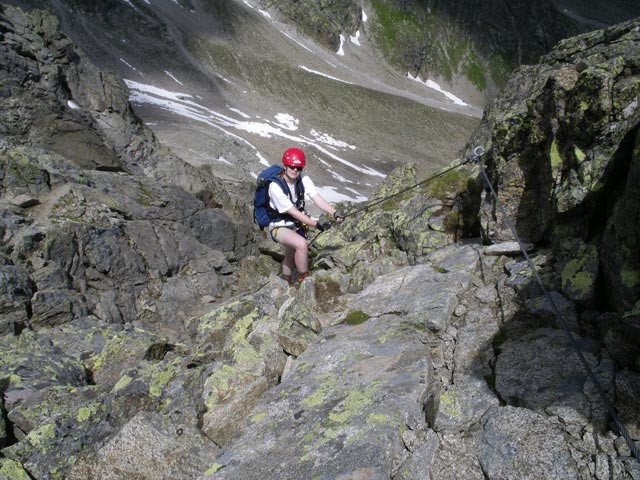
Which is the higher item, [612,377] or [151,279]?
[612,377]

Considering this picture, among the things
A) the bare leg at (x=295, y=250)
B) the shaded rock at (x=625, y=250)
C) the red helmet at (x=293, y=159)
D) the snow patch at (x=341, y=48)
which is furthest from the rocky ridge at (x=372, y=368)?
the snow patch at (x=341, y=48)

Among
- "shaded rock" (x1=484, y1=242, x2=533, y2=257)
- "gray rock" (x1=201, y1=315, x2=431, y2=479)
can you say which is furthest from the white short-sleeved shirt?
"shaded rock" (x1=484, y1=242, x2=533, y2=257)

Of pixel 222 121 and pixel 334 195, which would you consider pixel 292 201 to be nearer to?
pixel 334 195

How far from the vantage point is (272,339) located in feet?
30.8

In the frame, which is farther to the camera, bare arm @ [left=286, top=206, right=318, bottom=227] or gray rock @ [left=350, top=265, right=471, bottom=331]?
bare arm @ [left=286, top=206, right=318, bottom=227]

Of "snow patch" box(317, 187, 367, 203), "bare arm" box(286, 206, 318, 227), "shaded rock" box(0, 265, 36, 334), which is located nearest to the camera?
"bare arm" box(286, 206, 318, 227)

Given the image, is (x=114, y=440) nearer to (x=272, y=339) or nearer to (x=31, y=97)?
(x=272, y=339)

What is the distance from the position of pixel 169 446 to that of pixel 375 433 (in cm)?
359

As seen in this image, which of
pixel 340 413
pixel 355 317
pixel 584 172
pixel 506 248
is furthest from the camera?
pixel 506 248

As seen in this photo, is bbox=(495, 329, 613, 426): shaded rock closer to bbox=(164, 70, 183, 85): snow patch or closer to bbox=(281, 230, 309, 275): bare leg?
bbox=(281, 230, 309, 275): bare leg

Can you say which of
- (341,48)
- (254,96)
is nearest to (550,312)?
(254,96)

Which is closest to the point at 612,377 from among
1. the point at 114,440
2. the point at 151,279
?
the point at 114,440

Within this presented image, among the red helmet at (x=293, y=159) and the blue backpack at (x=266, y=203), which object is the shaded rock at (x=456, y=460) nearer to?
the red helmet at (x=293, y=159)

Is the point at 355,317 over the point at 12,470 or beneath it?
over
